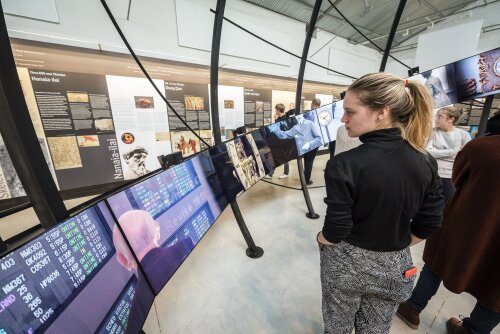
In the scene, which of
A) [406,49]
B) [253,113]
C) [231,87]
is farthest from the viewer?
[406,49]

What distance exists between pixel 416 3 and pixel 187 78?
6934 millimetres

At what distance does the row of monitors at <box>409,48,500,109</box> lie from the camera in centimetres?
197

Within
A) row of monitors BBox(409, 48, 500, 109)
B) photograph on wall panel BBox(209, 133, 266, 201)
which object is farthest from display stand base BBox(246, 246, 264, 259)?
row of monitors BBox(409, 48, 500, 109)

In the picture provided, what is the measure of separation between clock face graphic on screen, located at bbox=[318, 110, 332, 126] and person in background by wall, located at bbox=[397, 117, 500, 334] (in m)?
1.36

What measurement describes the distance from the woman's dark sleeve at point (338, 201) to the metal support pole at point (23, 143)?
30.6 inches

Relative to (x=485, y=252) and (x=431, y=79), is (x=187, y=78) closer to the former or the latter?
(x=431, y=79)

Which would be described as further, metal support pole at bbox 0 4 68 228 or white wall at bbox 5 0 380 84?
white wall at bbox 5 0 380 84

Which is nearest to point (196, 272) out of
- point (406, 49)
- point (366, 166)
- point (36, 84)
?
point (366, 166)

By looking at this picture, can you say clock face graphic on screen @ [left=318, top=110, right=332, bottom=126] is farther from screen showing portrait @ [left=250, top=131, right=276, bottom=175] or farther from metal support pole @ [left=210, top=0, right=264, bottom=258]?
metal support pole @ [left=210, top=0, right=264, bottom=258]

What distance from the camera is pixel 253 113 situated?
4.55 metres

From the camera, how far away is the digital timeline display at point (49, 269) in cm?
39

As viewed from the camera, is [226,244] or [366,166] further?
[226,244]

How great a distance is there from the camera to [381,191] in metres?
0.60

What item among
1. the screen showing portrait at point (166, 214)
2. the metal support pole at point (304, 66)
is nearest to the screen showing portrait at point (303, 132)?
the metal support pole at point (304, 66)
